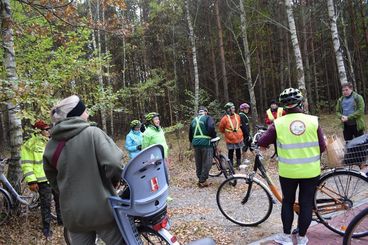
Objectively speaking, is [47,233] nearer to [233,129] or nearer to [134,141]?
[134,141]

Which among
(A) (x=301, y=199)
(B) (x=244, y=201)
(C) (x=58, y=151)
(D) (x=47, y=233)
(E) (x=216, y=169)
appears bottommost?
(E) (x=216, y=169)

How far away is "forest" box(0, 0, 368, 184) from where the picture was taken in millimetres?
8883

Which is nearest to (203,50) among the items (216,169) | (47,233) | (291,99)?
(216,169)

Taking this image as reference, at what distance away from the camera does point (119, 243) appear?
3.04 metres

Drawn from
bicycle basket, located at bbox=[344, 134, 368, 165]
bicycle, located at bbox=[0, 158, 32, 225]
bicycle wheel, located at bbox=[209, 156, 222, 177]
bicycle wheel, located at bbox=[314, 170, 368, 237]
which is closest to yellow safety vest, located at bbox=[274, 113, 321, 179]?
bicycle basket, located at bbox=[344, 134, 368, 165]

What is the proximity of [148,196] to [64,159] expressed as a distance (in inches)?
30.5

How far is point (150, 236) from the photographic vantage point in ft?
10.9

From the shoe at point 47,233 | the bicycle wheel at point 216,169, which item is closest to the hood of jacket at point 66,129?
the shoe at point 47,233

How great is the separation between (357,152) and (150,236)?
3008 mm

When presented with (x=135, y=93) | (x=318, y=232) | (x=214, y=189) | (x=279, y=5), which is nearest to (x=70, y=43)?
(x=214, y=189)

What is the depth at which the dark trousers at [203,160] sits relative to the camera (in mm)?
9141

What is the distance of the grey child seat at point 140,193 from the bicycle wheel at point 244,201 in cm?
296

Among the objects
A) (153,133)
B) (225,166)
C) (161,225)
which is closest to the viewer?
(161,225)

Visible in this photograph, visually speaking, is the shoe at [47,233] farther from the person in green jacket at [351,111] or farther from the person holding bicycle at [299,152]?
the person in green jacket at [351,111]
